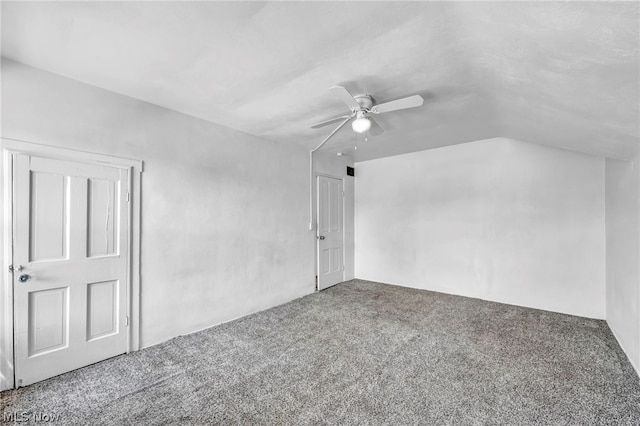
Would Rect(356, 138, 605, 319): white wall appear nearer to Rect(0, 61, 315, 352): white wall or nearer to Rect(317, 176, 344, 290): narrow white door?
Rect(317, 176, 344, 290): narrow white door

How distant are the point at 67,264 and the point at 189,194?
1231mm

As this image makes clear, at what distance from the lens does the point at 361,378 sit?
232 centimetres

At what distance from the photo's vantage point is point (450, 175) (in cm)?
474

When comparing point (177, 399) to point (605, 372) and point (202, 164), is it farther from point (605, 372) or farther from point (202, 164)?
point (605, 372)

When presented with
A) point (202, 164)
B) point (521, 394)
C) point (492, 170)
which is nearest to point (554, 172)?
point (492, 170)

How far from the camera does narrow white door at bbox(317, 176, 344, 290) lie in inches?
195

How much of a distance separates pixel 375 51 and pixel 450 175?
3.40 metres

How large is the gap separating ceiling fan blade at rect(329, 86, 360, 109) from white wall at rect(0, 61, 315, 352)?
1.83 meters

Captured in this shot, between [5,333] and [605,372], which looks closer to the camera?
[5,333]

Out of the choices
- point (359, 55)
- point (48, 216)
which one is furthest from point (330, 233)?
point (48, 216)

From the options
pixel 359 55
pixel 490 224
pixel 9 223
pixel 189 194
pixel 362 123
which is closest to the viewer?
pixel 359 55

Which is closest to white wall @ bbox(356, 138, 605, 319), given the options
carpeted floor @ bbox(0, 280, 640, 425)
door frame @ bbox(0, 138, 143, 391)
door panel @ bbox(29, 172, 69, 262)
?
carpeted floor @ bbox(0, 280, 640, 425)

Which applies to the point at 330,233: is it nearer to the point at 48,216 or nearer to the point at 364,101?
the point at 364,101

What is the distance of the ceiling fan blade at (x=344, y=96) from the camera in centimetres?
213
